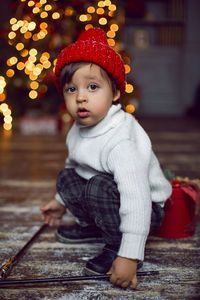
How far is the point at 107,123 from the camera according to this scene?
905 mm

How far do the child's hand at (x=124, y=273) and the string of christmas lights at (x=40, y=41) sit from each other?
1.21 m

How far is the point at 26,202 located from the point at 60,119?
211cm

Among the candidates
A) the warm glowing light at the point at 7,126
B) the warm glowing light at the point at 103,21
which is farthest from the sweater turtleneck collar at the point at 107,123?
the warm glowing light at the point at 7,126

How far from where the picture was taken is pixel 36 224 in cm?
118

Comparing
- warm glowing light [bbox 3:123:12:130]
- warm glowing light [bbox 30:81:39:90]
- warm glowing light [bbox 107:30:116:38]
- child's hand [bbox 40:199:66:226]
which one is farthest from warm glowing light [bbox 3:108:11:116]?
child's hand [bbox 40:199:66:226]

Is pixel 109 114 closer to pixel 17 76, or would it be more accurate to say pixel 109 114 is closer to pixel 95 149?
pixel 95 149

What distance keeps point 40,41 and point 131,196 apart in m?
2.40

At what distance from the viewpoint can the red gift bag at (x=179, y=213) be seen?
1046 millimetres

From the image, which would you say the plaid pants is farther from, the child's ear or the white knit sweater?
the child's ear

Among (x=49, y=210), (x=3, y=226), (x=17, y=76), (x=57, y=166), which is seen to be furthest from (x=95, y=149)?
(x=17, y=76)

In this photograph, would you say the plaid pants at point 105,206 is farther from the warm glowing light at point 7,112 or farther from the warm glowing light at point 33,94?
the warm glowing light at point 7,112

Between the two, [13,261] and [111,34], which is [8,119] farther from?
[13,261]

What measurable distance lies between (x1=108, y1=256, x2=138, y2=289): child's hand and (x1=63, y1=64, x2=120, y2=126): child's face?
0.33 metres

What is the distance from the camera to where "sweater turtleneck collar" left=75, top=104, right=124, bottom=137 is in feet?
2.96
